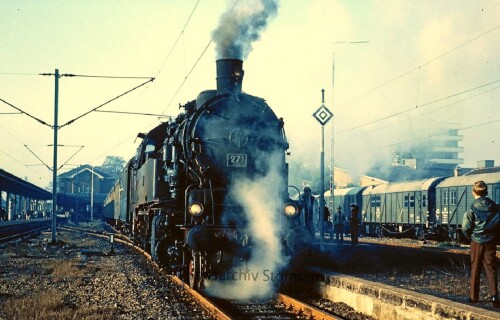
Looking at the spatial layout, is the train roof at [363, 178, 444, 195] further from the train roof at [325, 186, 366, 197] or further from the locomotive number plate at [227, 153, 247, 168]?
the locomotive number plate at [227, 153, 247, 168]

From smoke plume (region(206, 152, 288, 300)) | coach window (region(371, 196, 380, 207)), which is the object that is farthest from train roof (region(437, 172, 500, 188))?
smoke plume (region(206, 152, 288, 300))

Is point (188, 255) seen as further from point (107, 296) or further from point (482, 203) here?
point (482, 203)

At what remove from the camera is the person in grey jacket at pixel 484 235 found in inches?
288

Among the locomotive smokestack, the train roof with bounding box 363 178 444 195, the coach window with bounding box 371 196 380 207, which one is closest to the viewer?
the locomotive smokestack

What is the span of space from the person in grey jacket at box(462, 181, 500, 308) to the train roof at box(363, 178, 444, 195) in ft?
75.3

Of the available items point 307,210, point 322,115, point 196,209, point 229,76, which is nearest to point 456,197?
point 322,115

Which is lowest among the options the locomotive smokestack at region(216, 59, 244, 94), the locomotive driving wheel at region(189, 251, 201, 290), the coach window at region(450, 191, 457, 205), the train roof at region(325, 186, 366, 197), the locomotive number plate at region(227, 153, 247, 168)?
the locomotive driving wheel at region(189, 251, 201, 290)

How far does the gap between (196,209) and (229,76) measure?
309 centimetres

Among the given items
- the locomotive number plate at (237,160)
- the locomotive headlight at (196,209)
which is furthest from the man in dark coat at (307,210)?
the locomotive headlight at (196,209)

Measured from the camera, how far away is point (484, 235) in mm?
7383

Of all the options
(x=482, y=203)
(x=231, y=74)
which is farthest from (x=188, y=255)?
(x=482, y=203)

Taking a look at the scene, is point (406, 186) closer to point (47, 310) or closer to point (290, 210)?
point (290, 210)

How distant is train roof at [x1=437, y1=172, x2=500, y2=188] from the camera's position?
24.5 metres

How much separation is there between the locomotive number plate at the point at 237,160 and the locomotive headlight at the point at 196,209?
3.89 ft
